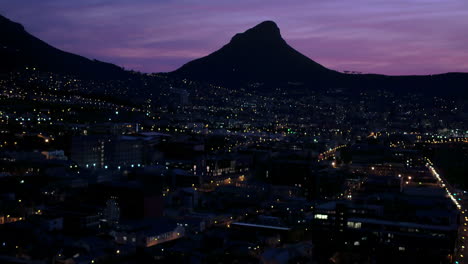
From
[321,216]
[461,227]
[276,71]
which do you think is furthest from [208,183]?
[276,71]

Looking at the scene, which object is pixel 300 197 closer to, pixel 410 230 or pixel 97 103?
pixel 410 230

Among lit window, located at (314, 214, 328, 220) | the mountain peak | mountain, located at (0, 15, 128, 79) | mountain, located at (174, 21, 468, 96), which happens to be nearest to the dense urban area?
lit window, located at (314, 214, 328, 220)

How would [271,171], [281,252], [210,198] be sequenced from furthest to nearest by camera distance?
[271,171], [210,198], [281,252]

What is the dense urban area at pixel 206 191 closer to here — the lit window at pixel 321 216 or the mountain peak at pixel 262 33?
the lit window at pixel 321 216

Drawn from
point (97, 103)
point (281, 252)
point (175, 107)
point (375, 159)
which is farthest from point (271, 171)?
point (175, 107)

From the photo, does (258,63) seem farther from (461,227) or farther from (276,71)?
(461,227)

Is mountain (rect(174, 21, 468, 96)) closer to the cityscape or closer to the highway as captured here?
the cityscape

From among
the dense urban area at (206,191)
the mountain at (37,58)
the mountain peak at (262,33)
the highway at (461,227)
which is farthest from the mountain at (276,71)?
the highway at (461,227)
